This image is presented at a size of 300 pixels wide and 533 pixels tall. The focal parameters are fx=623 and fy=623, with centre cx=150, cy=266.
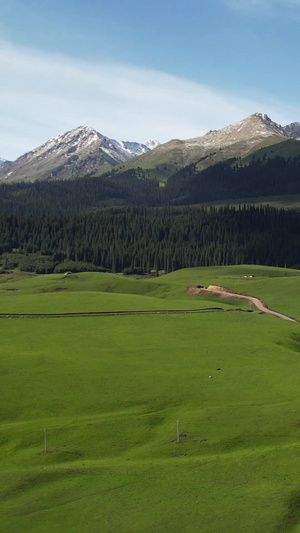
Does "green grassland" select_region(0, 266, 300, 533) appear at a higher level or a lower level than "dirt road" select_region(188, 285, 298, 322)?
lower

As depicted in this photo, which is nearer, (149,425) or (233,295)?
(149,425)

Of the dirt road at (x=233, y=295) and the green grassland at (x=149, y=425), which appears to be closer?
the green grassland at (x=149, y=425)

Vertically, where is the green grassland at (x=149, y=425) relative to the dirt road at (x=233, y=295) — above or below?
below

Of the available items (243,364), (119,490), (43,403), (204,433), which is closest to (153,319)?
(243,364)

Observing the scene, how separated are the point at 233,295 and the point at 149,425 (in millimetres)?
98229

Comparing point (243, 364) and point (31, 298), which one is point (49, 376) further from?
point (31, 298)

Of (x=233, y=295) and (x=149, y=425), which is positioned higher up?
(x=233, y=295)

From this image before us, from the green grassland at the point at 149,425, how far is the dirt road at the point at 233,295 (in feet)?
68.7

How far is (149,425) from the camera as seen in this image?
66.7 m

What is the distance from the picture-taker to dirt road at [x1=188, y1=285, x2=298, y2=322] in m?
142

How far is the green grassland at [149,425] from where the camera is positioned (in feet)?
155

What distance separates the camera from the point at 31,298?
146125mm

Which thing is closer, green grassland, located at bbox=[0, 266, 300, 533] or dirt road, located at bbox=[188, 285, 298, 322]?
green grassland, located at bbox=[0, 266, 300, 533]

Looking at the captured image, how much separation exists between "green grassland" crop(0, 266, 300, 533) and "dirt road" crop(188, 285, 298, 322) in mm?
20938
